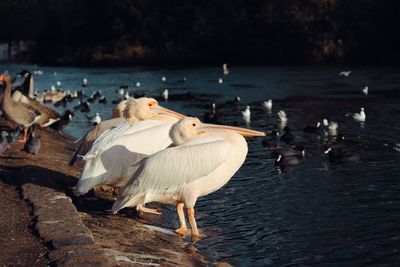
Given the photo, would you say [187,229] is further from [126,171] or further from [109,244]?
[109,244]

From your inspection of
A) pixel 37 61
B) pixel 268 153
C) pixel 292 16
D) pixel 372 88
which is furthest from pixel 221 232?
pixel 37 61

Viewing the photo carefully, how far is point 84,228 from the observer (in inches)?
277

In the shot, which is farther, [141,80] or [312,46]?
[312,46]

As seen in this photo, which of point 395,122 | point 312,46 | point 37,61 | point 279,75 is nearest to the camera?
point 395,122

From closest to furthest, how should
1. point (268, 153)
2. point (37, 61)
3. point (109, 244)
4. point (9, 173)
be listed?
1. point (109, 244)
2. point (9, 173)
3. point (268, 153)
4. point (37, 61)

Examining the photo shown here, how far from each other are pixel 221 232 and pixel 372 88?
20680 millimetres

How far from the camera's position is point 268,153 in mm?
15430

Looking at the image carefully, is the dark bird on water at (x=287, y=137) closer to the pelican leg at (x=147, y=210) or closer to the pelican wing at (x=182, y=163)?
the pelican leg at (x=147, y=210)

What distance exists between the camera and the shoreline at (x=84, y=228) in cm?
646

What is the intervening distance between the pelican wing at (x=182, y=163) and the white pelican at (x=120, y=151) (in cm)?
72

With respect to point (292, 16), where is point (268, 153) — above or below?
below

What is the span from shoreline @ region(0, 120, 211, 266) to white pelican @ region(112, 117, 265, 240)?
410 millimetres

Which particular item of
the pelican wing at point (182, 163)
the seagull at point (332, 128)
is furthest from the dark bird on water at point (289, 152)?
the pelican wing at point (182, 163)

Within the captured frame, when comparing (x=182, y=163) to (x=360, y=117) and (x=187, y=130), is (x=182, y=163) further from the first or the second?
(x=360, y=117)
